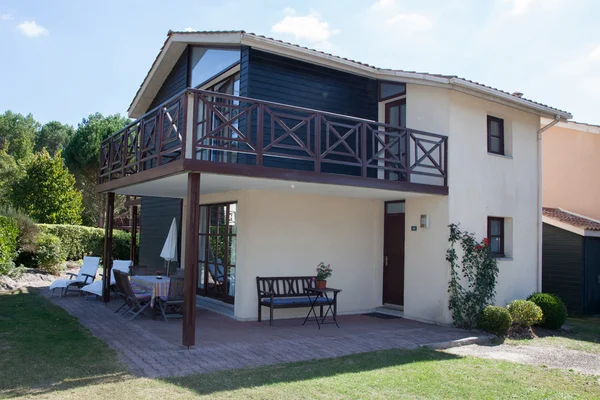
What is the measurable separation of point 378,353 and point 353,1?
5.92m

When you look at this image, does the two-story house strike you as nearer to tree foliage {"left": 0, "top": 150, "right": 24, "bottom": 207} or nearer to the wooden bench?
the wooden bench

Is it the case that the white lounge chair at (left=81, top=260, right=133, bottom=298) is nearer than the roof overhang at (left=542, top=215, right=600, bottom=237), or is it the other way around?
the white lounge chair at (left=81, top=260, right=133, bottom=298)

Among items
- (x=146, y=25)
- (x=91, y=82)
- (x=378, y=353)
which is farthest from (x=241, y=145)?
(x=91, y=82)

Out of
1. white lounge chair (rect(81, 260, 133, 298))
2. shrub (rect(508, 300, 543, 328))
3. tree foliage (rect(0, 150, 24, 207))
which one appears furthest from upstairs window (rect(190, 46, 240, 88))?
tree foliage (rect(0, 150, 24, 207))

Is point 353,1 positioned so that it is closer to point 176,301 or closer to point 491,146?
point 491,146

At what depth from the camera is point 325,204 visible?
11219 mm

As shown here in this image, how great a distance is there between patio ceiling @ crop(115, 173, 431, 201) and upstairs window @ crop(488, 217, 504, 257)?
2.10 metres

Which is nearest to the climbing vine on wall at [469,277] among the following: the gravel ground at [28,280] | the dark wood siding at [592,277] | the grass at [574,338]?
the grass at [574,338]

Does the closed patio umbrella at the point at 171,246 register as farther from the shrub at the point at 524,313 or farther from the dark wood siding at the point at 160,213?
the shrub at the point at 524,313

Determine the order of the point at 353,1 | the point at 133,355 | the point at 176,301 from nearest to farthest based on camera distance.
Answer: the point at 133,355 < the point at 353,1 < the point at 176,301

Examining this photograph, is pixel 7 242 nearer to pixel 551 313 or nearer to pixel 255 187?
pixel 255 187

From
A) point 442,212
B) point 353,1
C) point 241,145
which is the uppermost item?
point 353,1

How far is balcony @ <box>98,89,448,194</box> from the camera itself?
306 inches

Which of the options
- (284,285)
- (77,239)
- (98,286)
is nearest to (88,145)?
(77,239)
